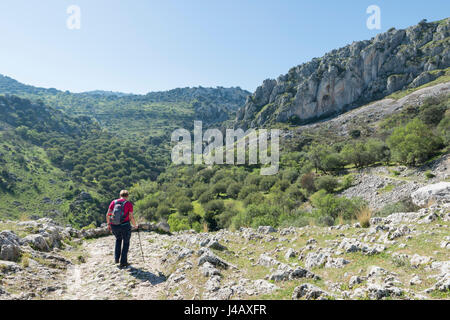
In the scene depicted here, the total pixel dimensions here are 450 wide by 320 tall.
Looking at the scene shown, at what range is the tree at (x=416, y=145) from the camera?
32156 millimetres

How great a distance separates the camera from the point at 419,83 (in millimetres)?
114250

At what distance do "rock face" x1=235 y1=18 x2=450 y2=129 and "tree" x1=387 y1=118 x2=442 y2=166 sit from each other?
108194 millimetres

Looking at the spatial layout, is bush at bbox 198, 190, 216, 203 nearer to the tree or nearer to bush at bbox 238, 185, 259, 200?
bush at bbox 238, 185, 259, 200

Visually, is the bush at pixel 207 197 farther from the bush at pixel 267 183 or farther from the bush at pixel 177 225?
the bush at pixel 177 225

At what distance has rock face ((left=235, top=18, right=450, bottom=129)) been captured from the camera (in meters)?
124

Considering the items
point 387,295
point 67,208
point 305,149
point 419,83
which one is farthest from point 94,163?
point 419,83

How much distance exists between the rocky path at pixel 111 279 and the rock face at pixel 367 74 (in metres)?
144

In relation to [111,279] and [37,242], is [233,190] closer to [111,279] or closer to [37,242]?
[37,242]

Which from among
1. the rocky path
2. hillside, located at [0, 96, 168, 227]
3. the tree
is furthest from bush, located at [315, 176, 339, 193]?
hillside, located at [0, 96, 168, 227]

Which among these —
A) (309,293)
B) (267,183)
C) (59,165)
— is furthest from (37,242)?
(59,165)

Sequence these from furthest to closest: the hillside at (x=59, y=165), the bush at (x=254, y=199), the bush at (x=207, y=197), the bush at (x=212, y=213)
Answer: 1. the hillside at (x=59, y=165)
2. the bush at (x=207, y=197)
3. the bush at (x=254, y=199)
4. the bush at (x=212, y=213)

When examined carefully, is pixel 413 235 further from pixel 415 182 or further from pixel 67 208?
pixel 67 208

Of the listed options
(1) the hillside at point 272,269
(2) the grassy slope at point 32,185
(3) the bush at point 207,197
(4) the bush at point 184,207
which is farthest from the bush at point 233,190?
(1) the hillside at point 272,269
